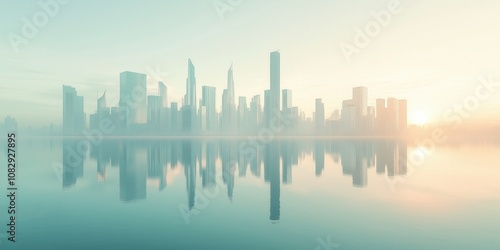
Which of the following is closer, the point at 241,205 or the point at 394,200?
the point at 241,205

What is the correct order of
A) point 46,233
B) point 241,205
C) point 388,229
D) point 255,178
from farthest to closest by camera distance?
1. point 255,178
2. point 241,205
3. point 388,229
4. point 46,233

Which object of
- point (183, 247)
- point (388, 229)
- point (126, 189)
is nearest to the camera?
point (183, 247)

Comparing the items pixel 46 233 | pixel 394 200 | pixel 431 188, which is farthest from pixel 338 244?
A: pixel 431 188

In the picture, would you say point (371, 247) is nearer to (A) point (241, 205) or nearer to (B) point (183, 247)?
(B) point (183, 247)

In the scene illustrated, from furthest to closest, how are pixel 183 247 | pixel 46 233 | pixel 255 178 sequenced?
pixel 255 178 → pixel 46 233 → pixel 183 247

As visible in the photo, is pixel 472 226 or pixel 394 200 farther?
pixel 394 200

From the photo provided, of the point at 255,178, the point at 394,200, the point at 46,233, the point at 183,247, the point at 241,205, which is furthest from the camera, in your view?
the point at 255,178

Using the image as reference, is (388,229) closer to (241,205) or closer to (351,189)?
(241,205)

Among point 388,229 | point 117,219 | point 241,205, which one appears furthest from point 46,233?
point 388,229

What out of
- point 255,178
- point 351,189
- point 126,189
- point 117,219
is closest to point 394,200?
point 351,189
